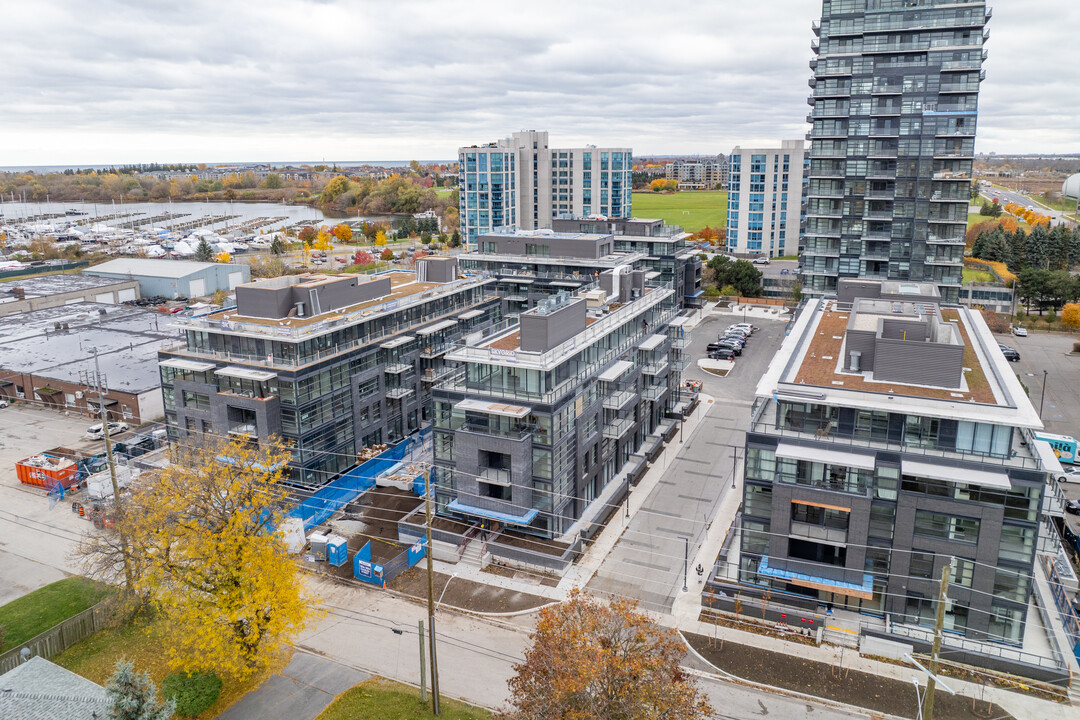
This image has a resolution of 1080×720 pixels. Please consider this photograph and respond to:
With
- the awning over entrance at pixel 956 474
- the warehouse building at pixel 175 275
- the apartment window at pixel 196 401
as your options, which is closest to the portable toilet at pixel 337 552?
the apartment window at pixel 196 401

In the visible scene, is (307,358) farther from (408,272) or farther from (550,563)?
(408,272)

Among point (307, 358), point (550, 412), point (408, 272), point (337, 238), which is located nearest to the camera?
point (550, 412)

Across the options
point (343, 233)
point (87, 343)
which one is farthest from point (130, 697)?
point (343, 233)

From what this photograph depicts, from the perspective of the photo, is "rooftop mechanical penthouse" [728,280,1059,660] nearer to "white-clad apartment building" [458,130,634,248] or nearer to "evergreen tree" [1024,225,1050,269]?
"evergreen tree" [1024,225,1050,269]

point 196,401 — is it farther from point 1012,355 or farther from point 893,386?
point 1012,355

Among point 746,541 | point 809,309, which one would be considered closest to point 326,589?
point 746,541
